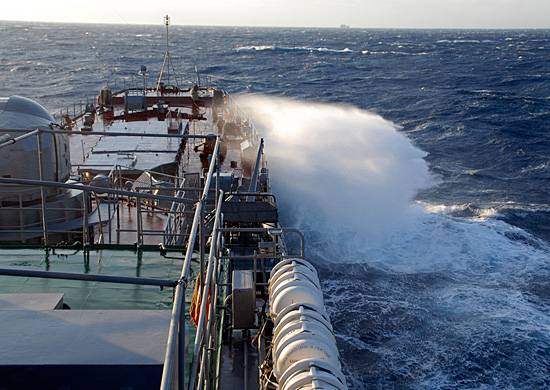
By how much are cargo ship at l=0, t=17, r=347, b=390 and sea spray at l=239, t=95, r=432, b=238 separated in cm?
735

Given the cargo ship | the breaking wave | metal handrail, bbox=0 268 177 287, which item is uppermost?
metal handrail, bbox=0 268 177 287

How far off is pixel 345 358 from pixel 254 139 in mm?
11790

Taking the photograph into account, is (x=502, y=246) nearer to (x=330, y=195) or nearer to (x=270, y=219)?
(x=330, y=195)

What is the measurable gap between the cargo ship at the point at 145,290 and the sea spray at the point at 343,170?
7351 mm

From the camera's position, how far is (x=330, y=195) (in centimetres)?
2888

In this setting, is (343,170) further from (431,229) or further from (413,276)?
(413,276)

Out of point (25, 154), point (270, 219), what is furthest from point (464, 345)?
point (25, 154)

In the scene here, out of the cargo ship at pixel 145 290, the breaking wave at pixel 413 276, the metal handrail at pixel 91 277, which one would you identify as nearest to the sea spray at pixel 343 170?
the breaking wave at pixel 413 276

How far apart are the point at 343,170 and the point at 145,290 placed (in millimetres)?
24606

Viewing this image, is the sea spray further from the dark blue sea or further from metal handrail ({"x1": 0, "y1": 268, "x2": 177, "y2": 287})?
metal handrail ({"x1": 0, "y1": 268, "x2": 177, "y2": 287})

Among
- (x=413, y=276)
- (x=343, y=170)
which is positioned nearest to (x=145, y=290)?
(x=413, y=276)

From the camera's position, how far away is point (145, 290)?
8.60 meters

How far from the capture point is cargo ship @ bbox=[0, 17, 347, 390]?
4469mm

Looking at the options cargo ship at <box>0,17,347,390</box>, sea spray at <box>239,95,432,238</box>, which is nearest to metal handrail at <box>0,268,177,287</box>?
cargo ship at <box>0,17,347,390</box>
